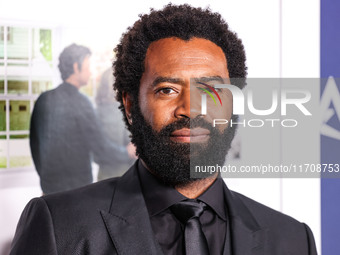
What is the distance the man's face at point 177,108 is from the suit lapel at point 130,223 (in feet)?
0.38

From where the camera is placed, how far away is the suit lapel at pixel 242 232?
1.60 metres

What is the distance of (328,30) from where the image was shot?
2.65 metres

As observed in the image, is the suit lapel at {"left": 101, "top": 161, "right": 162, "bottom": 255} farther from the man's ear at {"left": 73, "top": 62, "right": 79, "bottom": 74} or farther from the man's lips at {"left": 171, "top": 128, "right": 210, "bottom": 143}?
the man's ear at {"left": 73, "top": 62, "right": 79, "bottom": 74}

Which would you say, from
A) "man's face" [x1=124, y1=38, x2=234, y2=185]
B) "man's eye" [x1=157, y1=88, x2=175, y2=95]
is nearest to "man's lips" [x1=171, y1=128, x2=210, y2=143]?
"man's face" [x1=124, y1=38, x2=234, y2=185]

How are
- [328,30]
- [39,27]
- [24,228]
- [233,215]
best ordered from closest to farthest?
[24,228] → [233,215] → [39,27] → [328,30]

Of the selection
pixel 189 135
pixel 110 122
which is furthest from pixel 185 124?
pixel 110 122

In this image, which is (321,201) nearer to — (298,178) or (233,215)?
(298,178)

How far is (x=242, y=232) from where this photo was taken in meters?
1.63

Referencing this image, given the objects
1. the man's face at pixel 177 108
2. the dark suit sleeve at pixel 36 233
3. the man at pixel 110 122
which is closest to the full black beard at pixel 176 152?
the man's face at pixel 177 108

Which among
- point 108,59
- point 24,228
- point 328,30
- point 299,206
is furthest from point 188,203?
A: point 328,30

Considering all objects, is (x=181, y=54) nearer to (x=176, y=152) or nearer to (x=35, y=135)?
(x=176, y=152)

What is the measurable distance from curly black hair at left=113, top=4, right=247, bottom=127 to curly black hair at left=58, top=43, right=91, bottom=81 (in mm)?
537

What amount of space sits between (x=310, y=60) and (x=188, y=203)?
1430 millimetres

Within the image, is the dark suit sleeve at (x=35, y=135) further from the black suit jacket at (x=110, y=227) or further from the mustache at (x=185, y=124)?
the mustache at (x=185, y=124)
